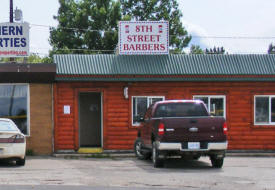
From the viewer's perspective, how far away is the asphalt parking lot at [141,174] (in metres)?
11.0

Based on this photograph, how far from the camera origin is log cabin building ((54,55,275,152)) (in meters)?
19.2

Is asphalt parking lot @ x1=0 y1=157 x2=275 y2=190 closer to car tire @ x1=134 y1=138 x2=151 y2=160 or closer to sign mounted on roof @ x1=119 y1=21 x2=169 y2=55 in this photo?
car tire @ x1=134 y1=138 x2=151 y2=160

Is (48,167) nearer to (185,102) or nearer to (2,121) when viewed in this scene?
(2,121)

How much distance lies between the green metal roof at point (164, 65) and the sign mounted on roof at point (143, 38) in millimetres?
282

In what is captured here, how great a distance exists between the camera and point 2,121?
49.4 feet

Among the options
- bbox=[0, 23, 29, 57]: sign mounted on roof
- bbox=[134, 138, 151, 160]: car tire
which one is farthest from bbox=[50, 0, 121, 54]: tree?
bbox=[134, 138, 151, 160]: car tire

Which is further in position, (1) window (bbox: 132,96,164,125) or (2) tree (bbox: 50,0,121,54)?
(2) tree (bbox: 50,0,121,54)

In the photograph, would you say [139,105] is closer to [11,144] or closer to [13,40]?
[13,40]

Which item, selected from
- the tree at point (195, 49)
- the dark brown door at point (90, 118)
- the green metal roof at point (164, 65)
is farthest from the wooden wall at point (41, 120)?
the tree at point (195, 49)

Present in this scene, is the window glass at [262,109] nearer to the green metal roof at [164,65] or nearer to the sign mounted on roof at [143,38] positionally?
the green metal roof at [164,65]

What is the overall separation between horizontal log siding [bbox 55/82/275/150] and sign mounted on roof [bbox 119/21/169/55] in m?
1.48

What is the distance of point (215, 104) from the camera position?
790 inches

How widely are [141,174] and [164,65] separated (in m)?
7.72

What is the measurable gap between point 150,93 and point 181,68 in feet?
5.09
